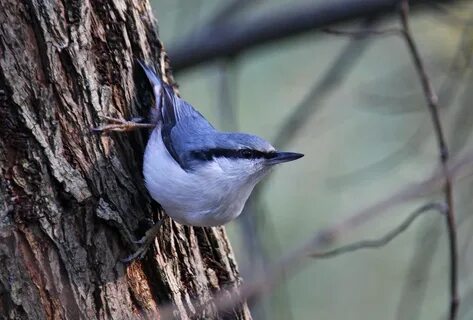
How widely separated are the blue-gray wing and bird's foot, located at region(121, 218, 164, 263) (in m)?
0.40

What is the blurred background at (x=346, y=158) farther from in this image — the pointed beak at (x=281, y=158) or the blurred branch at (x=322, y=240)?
the blurred branch at (x=322, y=240)

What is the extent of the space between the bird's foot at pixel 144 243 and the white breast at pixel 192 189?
0.11 m

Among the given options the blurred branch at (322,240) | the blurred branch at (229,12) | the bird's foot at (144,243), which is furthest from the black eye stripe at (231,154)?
the blurred branch at (229,12)

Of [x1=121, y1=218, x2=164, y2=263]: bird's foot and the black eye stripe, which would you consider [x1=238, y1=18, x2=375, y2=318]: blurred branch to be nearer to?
the black eye stripe

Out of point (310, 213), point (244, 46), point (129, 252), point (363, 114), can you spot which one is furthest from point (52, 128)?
point (363, 114)

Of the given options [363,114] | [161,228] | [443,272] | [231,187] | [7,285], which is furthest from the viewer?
[363,114]

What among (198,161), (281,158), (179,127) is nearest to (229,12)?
(179,127)

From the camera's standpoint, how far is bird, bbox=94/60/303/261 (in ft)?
8.75

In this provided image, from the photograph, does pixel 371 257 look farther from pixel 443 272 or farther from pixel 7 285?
pixel 7 285

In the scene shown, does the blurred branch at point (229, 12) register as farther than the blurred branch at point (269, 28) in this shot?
Yes

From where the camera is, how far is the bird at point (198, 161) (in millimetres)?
2668

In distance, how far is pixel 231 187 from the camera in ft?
9.41

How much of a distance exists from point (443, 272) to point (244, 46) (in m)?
2.76

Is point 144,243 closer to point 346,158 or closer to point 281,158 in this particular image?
point 281,158
